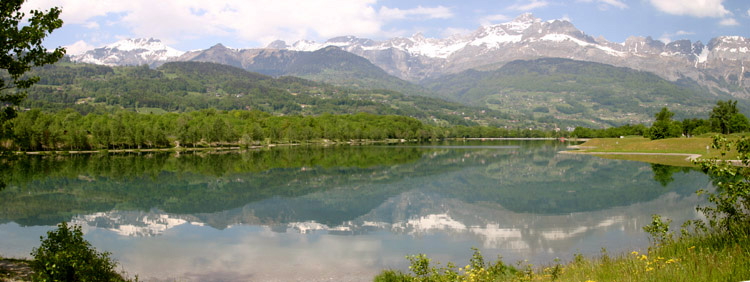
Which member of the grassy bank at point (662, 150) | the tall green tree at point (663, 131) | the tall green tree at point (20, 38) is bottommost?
the grassy bank at point (662, 150)

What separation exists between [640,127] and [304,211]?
190 metres

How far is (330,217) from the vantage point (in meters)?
28.2

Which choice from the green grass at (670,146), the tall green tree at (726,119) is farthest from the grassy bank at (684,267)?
the tall green tree at (726,119)

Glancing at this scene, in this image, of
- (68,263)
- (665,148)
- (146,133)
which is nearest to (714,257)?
(68,263)

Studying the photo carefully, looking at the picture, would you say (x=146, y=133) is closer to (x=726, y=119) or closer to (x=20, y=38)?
(x=20, y=38)

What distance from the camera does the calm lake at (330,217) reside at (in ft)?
60.5

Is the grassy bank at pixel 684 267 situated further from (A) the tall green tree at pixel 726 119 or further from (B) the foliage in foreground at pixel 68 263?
(A) the tall green tree at pixel 726 119

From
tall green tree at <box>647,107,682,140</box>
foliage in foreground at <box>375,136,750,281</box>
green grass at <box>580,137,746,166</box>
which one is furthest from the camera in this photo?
tall green tree at <box>647,107,682,140</box>

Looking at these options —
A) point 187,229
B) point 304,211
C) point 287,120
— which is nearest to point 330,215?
point 304,211

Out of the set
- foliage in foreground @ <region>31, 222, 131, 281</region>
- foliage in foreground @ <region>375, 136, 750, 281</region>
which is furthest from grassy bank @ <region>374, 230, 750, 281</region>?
foliage in foreground @ <region>31, 222, 131, 281</region>

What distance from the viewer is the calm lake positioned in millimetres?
18453

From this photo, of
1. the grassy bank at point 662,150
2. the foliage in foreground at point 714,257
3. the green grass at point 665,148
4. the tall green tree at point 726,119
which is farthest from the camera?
the tall green tree at point 726,119

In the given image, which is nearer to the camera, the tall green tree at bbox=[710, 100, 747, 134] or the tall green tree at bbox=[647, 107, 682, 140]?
the tall green tree at bbox=[647, 107, 682, 140]

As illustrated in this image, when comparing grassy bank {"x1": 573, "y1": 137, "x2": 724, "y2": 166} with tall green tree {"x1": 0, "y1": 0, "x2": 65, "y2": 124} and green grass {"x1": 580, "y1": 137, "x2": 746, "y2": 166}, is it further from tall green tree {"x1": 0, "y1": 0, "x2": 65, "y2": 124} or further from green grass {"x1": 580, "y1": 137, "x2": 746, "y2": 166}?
tall green tree {"x1": 0, "y1": 0, "x2": 65, "y2": 124}
